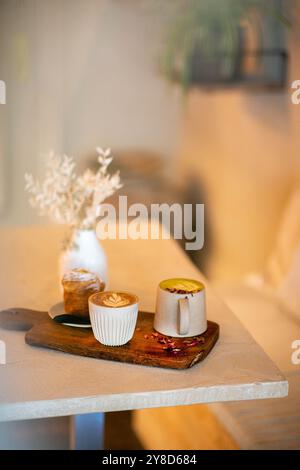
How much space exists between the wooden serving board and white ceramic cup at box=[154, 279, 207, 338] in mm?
10

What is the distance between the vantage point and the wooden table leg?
3.25 feet

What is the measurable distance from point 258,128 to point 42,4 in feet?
3.03

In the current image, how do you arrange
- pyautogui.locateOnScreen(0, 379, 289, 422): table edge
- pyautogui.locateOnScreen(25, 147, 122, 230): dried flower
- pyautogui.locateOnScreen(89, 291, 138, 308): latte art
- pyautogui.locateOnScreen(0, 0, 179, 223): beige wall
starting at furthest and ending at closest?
1. pyautogui.locateOnScreen(0, 0, 179, 223): beige wall
2. pyautogui.locateOnScreen(25, 147, 122, 230): dried flower
3. pyautogui.locateOnScreen(89, 291, 138, 308): latte art
4. pyautogui.locateOnScreen(0, 379, 289, 422): table edge

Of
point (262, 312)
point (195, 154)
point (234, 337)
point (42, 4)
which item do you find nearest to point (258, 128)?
point (195, 154)

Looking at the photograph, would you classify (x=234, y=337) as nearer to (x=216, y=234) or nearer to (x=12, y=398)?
(x=12, y=398)

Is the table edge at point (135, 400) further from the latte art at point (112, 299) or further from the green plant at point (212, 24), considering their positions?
the green plant at point (212, 24)

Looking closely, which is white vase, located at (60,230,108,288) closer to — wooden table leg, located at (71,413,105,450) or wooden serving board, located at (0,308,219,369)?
wooden serving board, located at (0,308,219,369)

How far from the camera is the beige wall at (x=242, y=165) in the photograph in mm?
1656

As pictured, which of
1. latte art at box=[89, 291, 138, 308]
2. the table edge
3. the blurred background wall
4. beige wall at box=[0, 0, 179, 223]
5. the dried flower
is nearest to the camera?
the table edge

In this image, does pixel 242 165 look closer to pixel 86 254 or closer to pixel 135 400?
pixel 86 254

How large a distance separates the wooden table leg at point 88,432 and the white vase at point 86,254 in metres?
0.23

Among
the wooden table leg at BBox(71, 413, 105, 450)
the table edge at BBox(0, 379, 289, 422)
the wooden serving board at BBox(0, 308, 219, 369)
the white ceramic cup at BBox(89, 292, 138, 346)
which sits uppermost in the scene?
the white ceramic cup at BBox(89, 292, 138, 346)

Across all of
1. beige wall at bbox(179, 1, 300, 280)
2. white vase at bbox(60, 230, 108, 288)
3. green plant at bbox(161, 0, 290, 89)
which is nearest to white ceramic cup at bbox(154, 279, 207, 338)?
white vase at bbox(60, 230, 108, 288)

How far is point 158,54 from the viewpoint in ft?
5.21
